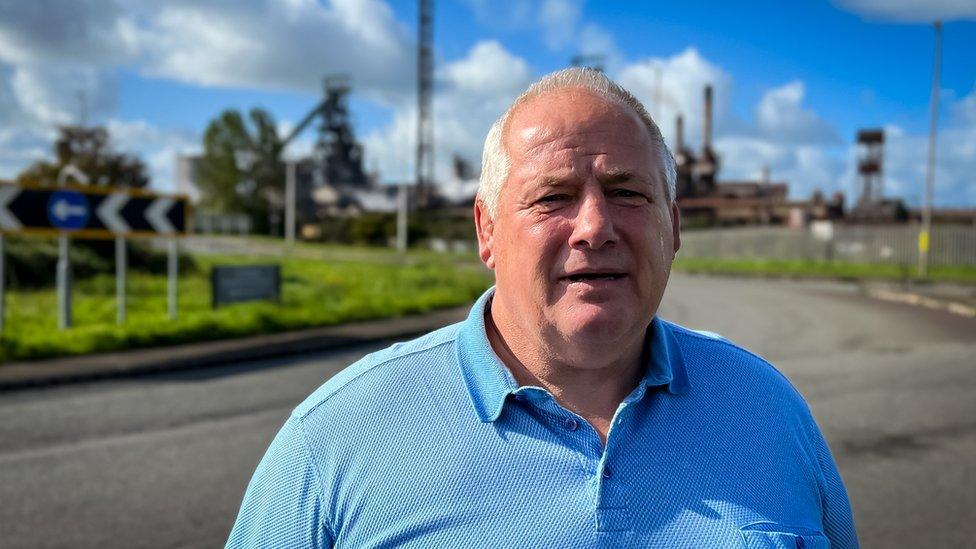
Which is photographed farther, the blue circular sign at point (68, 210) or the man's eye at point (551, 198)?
the blue circular sign at point (68, 210)

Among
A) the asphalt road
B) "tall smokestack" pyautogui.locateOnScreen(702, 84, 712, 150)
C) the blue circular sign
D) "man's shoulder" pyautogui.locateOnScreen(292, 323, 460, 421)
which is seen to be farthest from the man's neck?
"tall smokestack" pyautogui.locateOnScreen(702, 84, 712, 150)

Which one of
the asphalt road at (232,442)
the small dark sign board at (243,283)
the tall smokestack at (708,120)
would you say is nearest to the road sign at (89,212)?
the small dark sign board at (243,283)

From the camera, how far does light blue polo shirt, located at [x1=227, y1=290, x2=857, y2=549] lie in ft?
5.42

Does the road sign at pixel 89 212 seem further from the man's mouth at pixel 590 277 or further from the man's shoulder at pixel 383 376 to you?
the man's mouth at pixel 590 277

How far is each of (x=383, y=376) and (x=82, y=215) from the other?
12.1m

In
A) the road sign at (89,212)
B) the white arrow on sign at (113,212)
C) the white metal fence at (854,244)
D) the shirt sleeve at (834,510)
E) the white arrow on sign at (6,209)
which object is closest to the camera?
the shirt sleeve at (834,510)

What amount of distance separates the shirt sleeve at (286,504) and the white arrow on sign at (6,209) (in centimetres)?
1145

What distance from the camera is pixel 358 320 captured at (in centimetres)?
1562

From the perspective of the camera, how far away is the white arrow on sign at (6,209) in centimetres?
1138

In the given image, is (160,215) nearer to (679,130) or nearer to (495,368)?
(495,368)

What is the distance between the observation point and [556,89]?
185cm

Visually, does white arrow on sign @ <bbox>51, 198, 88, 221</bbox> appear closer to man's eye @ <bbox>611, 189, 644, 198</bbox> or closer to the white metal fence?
man's eye @ <bbox>611, 189, 644, 198</bbox>

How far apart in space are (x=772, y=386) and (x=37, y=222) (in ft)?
39.7

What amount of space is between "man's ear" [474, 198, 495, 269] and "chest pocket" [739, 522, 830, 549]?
2.72 feet
